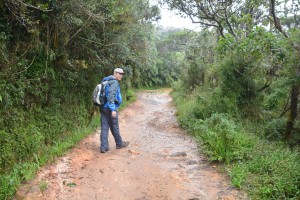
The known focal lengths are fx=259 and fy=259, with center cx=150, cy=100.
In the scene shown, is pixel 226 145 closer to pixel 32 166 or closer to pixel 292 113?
pixel 32 166

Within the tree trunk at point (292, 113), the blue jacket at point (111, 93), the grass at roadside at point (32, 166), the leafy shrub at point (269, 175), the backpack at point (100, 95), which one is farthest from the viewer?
the tree trunk at point (292, 113)

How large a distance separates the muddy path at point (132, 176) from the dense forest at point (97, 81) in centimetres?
30

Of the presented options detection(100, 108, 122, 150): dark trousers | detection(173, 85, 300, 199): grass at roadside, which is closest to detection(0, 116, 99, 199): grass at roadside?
detection(100, 108, 122, 150): dark trousers

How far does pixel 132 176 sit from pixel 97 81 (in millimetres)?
5418

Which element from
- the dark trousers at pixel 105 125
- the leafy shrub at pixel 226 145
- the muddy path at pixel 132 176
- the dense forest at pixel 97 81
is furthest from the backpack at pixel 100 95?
the leafy shrub at pixel 226 145

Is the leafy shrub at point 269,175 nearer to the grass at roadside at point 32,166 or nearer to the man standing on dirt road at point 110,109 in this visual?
the man standing on dirt road at point 110,109

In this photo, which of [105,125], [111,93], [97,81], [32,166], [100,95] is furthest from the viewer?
[97,81]

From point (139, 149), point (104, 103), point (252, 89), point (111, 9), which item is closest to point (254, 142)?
point (139, 149)

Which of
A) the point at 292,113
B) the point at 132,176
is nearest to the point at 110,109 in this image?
the point at 132,176

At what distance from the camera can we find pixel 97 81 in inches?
391

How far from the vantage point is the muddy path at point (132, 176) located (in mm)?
4535

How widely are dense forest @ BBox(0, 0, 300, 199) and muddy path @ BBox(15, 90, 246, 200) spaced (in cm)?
30

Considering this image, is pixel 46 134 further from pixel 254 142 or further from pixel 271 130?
pixel 271 130

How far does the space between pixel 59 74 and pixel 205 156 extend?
14.7 ft
